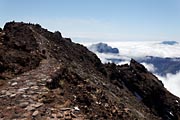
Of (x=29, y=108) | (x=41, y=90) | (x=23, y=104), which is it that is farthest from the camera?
(x=41, y=90)

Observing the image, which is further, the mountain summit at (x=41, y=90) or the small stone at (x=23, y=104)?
the small stone at (x=23, y=104)

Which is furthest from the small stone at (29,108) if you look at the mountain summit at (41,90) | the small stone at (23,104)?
the small stone at (23,104)

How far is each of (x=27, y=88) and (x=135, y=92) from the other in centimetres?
3449

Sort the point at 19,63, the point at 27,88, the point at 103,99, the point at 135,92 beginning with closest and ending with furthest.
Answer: the point at 27,88 < the point at 103,99 < the point at 19,63 < the point at 135,92

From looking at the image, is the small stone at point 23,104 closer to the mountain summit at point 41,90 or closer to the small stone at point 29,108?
the mountain summit at point 41,90

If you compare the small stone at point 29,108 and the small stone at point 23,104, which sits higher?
the small stone at point 23,104

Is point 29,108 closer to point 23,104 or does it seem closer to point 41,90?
point 23,104

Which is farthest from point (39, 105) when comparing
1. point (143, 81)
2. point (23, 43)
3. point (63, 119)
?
point (143, 81)

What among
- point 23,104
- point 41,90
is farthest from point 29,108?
point 41,90

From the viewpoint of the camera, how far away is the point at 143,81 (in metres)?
55.7

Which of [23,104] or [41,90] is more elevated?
[41,90]

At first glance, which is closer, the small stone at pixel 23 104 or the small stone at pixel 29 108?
the small stone at pixel 29 108

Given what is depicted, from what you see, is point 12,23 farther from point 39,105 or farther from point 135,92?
point 39,105

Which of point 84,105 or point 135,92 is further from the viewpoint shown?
point 135,92
